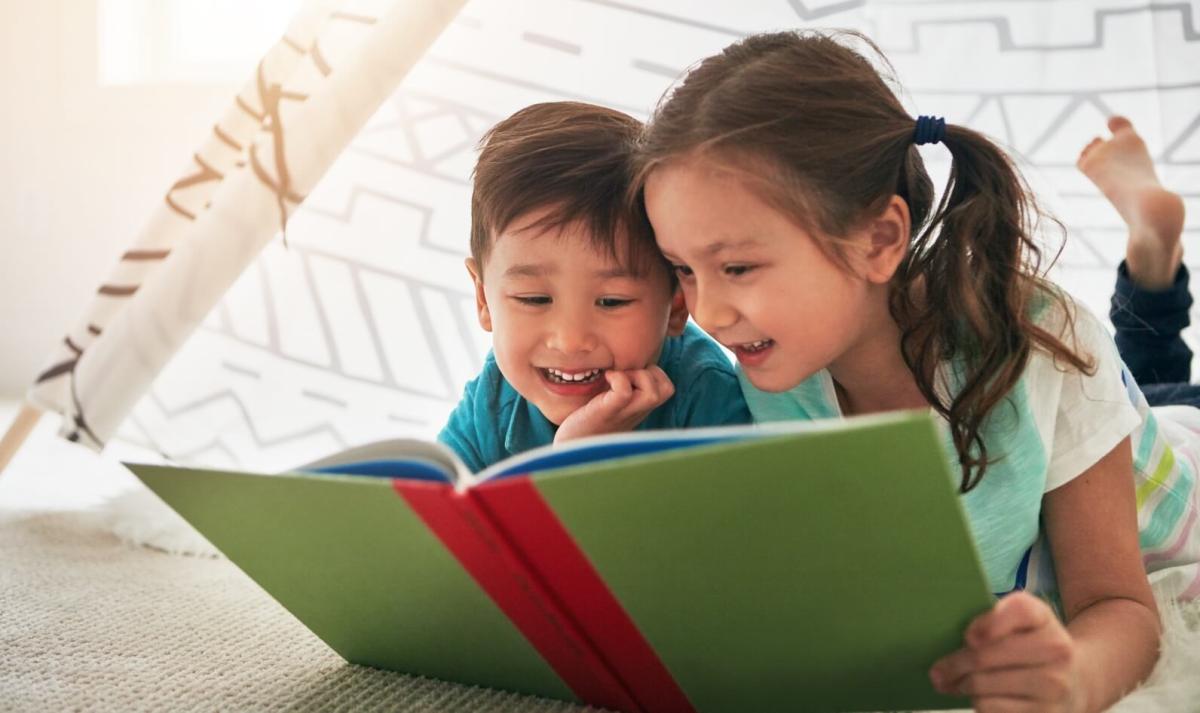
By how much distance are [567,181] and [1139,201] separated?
709 mm

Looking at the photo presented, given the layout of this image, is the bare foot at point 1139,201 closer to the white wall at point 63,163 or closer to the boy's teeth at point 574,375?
the boy's teeth at point 574,375

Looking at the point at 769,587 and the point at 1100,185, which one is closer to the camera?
the point at 769,587

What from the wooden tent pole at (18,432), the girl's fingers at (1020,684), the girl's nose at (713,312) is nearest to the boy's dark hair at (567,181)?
the girl's nose at (713,312)

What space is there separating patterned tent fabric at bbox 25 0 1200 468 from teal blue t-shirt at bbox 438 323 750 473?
0.45m

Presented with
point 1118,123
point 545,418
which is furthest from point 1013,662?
point 1118,123

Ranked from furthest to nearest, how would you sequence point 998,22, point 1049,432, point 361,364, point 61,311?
point 61,311 < point 361,364 < point 998,22 < point 1049,432

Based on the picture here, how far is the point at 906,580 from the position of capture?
1.86 feet

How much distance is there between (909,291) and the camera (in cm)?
94

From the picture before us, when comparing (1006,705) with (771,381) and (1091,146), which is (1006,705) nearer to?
(771,381)

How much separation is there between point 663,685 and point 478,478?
217 mm

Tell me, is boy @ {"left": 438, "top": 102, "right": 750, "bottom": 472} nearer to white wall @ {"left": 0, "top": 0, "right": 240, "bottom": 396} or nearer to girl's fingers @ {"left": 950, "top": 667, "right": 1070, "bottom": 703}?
girl's fingers @ {"left": 950, "top": 667, "right": 1070, "bottom": 703}

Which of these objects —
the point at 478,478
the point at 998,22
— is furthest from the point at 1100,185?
the point at 478,478

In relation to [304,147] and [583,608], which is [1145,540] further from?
[304,147]

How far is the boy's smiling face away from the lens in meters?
0.94
